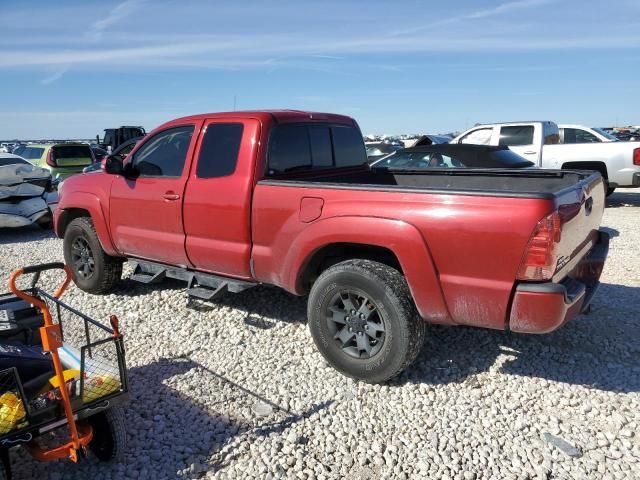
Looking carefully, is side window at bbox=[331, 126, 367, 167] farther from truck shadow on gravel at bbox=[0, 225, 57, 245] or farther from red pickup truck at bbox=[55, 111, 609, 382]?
truck shadow on gravel at bbox=[0, 225, 57, 245]

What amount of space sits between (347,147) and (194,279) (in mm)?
1923

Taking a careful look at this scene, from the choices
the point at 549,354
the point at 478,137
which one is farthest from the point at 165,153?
the point at 478,137

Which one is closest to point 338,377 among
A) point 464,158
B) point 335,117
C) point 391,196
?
point 391,196

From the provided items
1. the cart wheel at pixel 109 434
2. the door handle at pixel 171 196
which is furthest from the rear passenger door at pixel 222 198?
the cart wheel at pixel 109 434

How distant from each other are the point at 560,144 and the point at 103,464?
11492 millimetres

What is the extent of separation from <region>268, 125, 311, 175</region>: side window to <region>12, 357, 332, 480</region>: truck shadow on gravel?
172 cm

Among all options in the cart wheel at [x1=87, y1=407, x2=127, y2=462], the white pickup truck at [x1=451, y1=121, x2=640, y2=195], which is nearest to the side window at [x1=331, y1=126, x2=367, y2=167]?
the cart wheel at [x1=87, y1=407, x2=127, y2=462]

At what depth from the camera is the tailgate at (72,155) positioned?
14.4 meters

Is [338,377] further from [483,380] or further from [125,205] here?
[125,205]

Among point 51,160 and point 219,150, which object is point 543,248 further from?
point 51,160

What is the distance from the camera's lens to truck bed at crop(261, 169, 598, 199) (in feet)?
14.0

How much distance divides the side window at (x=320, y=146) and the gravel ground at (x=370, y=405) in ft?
4.75

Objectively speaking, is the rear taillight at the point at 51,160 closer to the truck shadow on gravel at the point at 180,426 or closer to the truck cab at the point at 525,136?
the truck cab at the point at 525,136

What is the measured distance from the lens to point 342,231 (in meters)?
3.54
